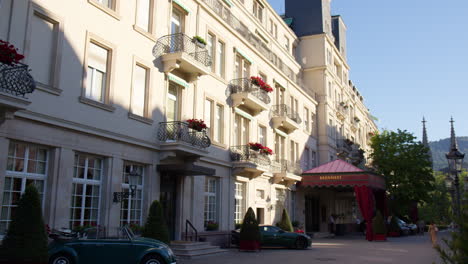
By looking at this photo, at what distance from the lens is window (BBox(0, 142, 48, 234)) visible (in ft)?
39.7

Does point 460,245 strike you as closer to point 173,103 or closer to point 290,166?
point 173,103

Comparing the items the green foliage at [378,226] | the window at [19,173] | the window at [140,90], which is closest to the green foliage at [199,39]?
the window at [140,90]

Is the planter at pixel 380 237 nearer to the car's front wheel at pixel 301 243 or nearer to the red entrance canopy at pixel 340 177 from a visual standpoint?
the red entrance canopy at pixel 340 177

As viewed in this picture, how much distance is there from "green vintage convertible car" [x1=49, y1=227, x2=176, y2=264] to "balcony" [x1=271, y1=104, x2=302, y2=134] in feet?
61.9

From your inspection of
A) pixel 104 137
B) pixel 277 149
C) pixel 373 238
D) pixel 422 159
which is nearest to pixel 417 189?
pixel 422 159

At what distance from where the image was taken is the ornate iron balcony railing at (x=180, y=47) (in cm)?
1822

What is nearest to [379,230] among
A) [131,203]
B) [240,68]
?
[240,68]

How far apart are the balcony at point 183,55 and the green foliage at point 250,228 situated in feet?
21.5

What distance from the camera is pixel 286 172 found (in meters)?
28.9

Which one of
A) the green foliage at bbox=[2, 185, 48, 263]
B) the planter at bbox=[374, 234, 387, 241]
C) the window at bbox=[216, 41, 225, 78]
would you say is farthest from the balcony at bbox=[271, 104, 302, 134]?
the green foliage at bbox=[2, 185, 48, 263]

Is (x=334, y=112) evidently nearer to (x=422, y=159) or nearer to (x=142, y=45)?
(x=422, y=159)

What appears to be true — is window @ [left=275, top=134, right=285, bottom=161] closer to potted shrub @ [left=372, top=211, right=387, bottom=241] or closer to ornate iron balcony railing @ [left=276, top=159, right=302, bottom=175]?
ornate iron balcony railing @ [left=276, top=159, right=302, bottom=175]

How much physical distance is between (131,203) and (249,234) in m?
5.76

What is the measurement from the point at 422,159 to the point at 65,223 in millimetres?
37214
